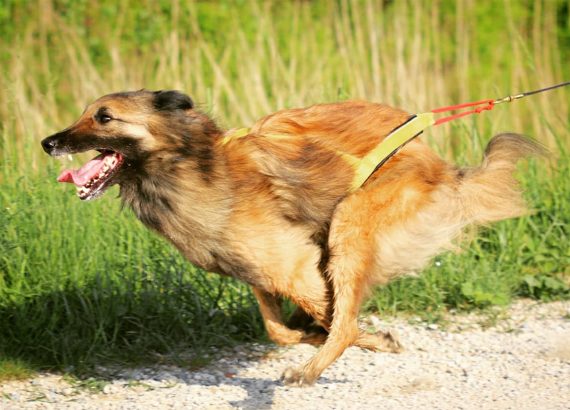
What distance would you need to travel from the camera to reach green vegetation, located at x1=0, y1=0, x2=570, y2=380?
5094 mm

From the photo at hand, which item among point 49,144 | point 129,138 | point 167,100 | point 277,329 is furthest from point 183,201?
point 277,329

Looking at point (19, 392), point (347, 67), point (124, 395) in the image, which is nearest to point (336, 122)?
point (124, 395)

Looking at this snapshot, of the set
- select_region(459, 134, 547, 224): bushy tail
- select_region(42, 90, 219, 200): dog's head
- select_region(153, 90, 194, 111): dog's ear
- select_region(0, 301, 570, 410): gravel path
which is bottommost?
select_region(0, 301, 570, 410): gravel path

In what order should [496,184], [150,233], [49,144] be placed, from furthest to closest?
[150,233], [496,184], [49,144]

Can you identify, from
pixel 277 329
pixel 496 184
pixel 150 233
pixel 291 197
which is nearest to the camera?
pixel 291 197

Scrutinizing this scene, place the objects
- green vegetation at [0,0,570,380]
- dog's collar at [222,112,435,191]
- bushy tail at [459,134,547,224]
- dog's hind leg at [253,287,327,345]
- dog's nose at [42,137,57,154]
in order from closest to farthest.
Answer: dog's nose at [42,137,57,154] → dog's collar at [222,112,435,191] → dog's hind leg at [253,287,327,345] → bushy tail at [459,134,547,224] → green vegetation at [0,0,570,380]

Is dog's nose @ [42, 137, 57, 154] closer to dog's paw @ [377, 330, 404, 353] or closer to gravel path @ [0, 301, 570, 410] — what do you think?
gravel path @ [0, 301, 570, 410]

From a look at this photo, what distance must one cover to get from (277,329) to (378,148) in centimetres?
109

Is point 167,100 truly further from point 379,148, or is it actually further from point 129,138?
point 379,148

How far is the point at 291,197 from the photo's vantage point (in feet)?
15.0

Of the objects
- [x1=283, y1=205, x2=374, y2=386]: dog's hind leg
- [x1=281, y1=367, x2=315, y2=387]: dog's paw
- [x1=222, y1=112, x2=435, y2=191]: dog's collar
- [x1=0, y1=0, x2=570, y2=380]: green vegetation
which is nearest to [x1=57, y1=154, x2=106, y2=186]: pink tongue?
[x1=222, y1=112, x2=435, y2=191]: dog's collar

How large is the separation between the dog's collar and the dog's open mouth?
0.59m

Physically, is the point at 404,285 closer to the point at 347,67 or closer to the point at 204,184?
the point at 204,184

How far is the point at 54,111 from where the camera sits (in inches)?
286
